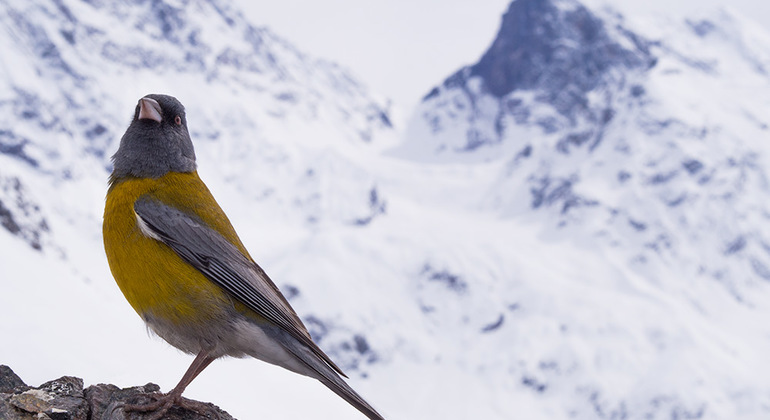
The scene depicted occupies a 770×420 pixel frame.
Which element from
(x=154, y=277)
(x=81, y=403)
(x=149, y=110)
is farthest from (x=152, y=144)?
(x=81, y=403)

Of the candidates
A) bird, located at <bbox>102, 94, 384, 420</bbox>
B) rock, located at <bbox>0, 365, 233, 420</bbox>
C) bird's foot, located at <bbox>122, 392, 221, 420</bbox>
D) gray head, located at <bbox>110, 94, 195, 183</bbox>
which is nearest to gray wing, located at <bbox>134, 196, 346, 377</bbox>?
bird, located at <bbox>102, 94, 384, 420</bbox>

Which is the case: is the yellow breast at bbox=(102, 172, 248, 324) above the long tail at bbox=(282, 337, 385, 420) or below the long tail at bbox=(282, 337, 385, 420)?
below

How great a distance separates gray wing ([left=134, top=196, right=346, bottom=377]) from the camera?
7.23 meters

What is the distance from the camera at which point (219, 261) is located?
7.37m

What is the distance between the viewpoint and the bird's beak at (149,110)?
7590mm

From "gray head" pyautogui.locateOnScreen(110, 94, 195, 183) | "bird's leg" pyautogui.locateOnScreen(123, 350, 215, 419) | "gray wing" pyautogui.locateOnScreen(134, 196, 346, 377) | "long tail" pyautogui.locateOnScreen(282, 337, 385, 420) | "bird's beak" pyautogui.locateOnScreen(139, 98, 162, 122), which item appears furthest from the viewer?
"gray head" pyautogui.locateOnScreen(110, 94, 195, 183)

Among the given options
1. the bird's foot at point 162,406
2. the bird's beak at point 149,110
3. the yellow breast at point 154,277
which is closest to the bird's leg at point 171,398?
the bird's foot at point 162,406

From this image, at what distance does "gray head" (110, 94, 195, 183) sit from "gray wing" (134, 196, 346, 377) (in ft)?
1.41

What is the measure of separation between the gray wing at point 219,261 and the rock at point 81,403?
1451 millimetres

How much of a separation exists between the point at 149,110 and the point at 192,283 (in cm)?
180

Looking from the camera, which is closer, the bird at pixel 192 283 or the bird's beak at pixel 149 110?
the bird at pixel 192 283

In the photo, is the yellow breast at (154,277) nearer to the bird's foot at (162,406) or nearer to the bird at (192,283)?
the bird at (192,283)

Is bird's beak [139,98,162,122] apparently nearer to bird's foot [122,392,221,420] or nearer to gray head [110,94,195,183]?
gray head [110,94,195,183]

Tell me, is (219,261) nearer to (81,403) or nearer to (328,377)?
(328,377)
